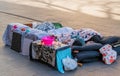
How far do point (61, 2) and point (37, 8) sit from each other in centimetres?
109

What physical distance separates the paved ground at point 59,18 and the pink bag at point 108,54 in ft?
0.24

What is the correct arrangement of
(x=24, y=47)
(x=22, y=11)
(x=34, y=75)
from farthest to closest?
(x=22, y=11) → (x=24, y=47) → (x=34, y=75)

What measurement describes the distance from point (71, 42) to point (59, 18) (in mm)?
2582

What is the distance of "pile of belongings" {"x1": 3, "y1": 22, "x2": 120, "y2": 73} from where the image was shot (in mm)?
3822

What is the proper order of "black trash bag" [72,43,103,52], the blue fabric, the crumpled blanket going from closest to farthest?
the blue fabric
"black trash bag" [72,43,103,52]
the crumpled blanket

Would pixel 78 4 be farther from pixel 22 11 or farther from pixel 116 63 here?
pixel 116 63

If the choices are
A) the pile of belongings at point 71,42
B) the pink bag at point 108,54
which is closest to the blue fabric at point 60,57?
the pile of belongings at point 71,42

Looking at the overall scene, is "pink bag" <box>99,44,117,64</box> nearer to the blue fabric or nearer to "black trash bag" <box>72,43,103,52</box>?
"black trash bag" <box>72,43,103,52</box>

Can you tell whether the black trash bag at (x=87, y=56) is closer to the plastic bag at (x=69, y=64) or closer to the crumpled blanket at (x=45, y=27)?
the plastic bag at (x=69, y=64)

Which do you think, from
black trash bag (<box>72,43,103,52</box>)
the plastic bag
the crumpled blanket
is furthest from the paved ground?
the crumpled blanket

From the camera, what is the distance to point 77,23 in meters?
6.17

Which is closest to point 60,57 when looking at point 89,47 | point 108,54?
point 89,47

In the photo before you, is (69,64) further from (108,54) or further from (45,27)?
(45,27)

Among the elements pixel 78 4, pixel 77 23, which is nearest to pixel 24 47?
pixel 77 23
